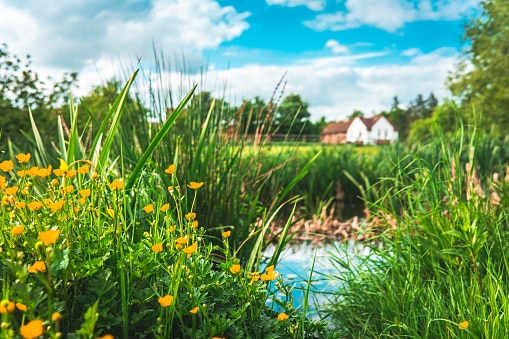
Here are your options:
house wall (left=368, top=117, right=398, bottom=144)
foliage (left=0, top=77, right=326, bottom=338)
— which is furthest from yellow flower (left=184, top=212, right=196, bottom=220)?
house wall (left=368, top=117, right=398, bottom=144)

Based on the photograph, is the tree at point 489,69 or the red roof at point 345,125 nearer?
the tree at point 489,69

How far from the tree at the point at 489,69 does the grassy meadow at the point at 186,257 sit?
19.9 m

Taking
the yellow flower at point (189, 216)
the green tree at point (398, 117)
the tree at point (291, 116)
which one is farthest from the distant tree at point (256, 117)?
the green tree at point (398, 117)

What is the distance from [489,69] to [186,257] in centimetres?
2386

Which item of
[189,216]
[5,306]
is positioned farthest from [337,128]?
[5,306]

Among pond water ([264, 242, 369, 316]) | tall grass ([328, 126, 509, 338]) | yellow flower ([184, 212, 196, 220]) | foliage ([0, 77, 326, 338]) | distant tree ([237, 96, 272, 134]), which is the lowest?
pond water ([264, 242, 369, 316])

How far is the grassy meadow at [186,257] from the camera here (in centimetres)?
120

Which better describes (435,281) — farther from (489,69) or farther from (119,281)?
(489,69)

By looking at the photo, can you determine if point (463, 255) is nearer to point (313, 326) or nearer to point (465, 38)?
point (313, 326)

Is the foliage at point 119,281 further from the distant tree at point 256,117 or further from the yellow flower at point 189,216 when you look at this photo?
the distant tree at point 256,117

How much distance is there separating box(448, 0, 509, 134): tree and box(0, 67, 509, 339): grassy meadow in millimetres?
19851

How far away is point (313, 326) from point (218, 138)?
1.61 meters

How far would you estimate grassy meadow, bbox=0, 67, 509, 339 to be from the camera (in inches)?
47.1

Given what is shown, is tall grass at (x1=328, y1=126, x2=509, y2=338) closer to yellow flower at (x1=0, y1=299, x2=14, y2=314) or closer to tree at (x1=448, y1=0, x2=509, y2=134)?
yellow flower at (x1=0, y1=299, x2=14, y2=314)
